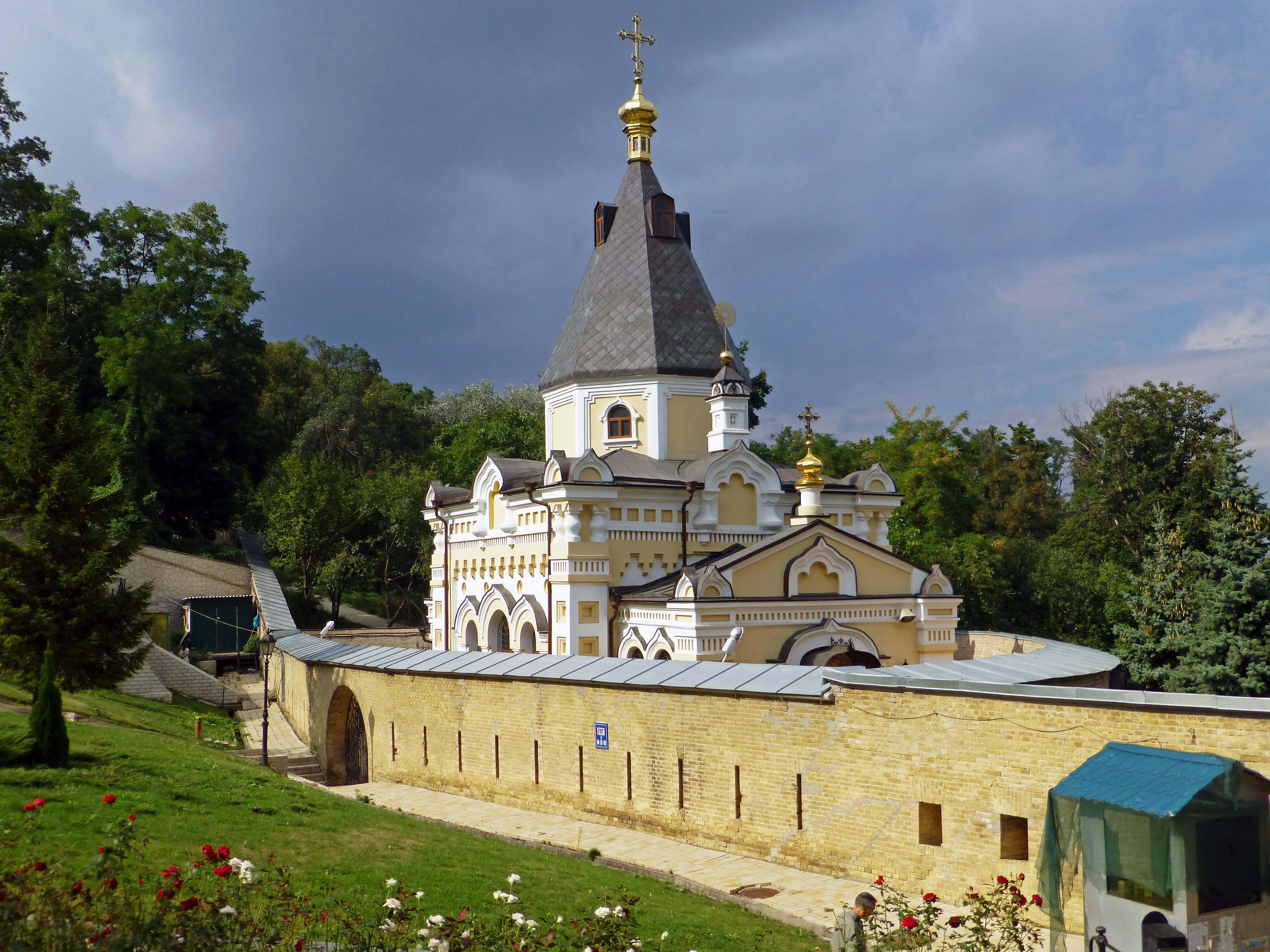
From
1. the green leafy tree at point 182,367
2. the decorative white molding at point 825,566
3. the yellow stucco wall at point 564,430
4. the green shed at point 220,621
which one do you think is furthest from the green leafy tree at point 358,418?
the decorative white molding at point 825,566

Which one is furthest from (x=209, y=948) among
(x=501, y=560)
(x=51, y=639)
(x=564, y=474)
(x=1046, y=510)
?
(x=1046, y=510)

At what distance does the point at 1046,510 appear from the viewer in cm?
5316

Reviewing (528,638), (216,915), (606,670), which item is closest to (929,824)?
(606,670)

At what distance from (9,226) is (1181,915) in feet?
125

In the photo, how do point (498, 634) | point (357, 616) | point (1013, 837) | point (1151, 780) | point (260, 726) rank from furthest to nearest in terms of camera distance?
1. point (357, 616)
2. point (498, 634)
3. point (260, 726)
4. point (1013, 837)
5. point (1151, 780)

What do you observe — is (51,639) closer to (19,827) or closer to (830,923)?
(19,827)

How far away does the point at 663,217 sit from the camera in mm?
25750

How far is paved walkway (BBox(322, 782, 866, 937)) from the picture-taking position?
32.7ft

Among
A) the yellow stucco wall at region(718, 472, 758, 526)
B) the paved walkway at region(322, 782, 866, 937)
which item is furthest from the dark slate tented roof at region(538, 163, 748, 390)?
the paved walkway at region(322, 782, 866, 937)

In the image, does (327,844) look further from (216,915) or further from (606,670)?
(606,670)

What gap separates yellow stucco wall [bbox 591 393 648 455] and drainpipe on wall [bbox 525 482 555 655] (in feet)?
8.29

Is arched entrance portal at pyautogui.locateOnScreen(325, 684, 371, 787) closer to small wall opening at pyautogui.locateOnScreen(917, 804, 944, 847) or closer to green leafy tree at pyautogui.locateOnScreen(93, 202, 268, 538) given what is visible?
small wall opening at pyautogui.locateOnScreen(917, 804, 944, 847)

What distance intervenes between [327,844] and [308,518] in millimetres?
26597

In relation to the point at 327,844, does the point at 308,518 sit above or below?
above
